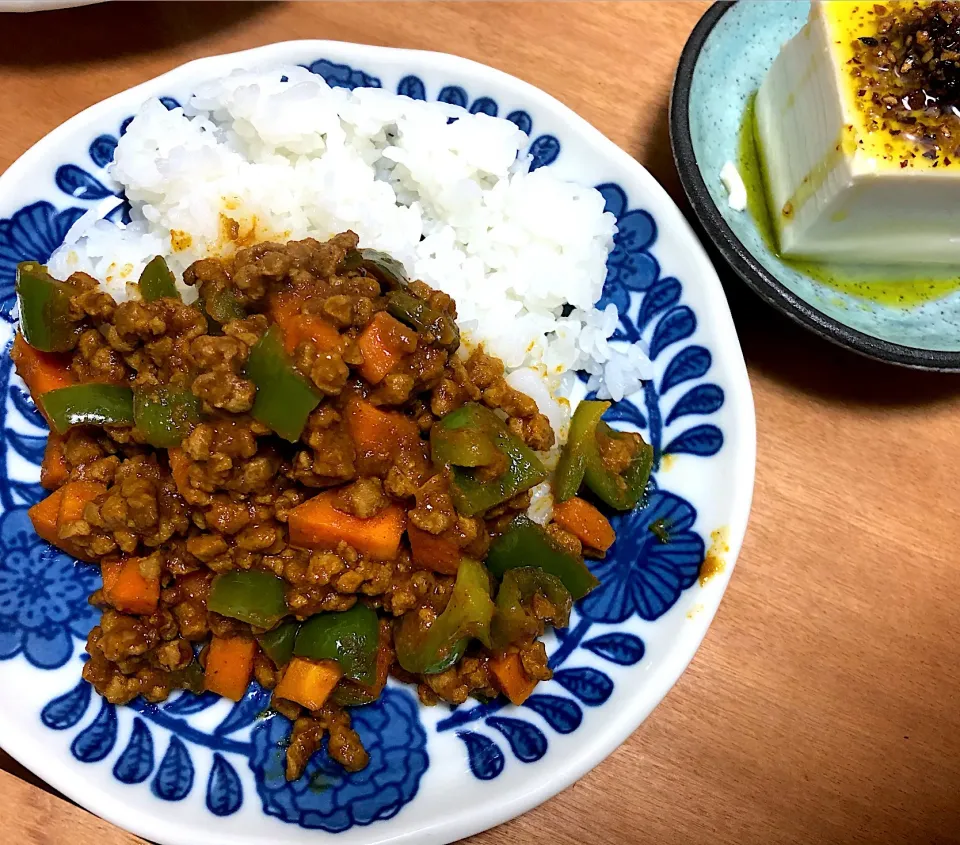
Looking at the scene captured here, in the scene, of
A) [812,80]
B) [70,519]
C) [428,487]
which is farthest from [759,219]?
[70,519]

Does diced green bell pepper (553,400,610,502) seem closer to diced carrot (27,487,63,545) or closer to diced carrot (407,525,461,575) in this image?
diced carrot (407,525,461,575)

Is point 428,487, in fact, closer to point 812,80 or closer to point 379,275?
point 379,275

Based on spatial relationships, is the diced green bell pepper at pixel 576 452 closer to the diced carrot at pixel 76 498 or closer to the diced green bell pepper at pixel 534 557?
the diced green bell pepper at pixel 534 557

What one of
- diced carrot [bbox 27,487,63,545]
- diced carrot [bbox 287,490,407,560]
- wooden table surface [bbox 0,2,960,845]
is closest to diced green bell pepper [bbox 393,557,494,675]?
diced carrot [bbox 287,490,407,560]

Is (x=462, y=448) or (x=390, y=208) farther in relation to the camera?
(x=390, y=208)

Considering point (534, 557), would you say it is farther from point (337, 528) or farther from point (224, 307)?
point (224, 307)

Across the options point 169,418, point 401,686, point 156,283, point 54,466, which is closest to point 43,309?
point 156,283

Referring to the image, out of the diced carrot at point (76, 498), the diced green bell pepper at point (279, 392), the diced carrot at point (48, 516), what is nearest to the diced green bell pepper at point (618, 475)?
the diced green bell pepper at point (279, 392)
